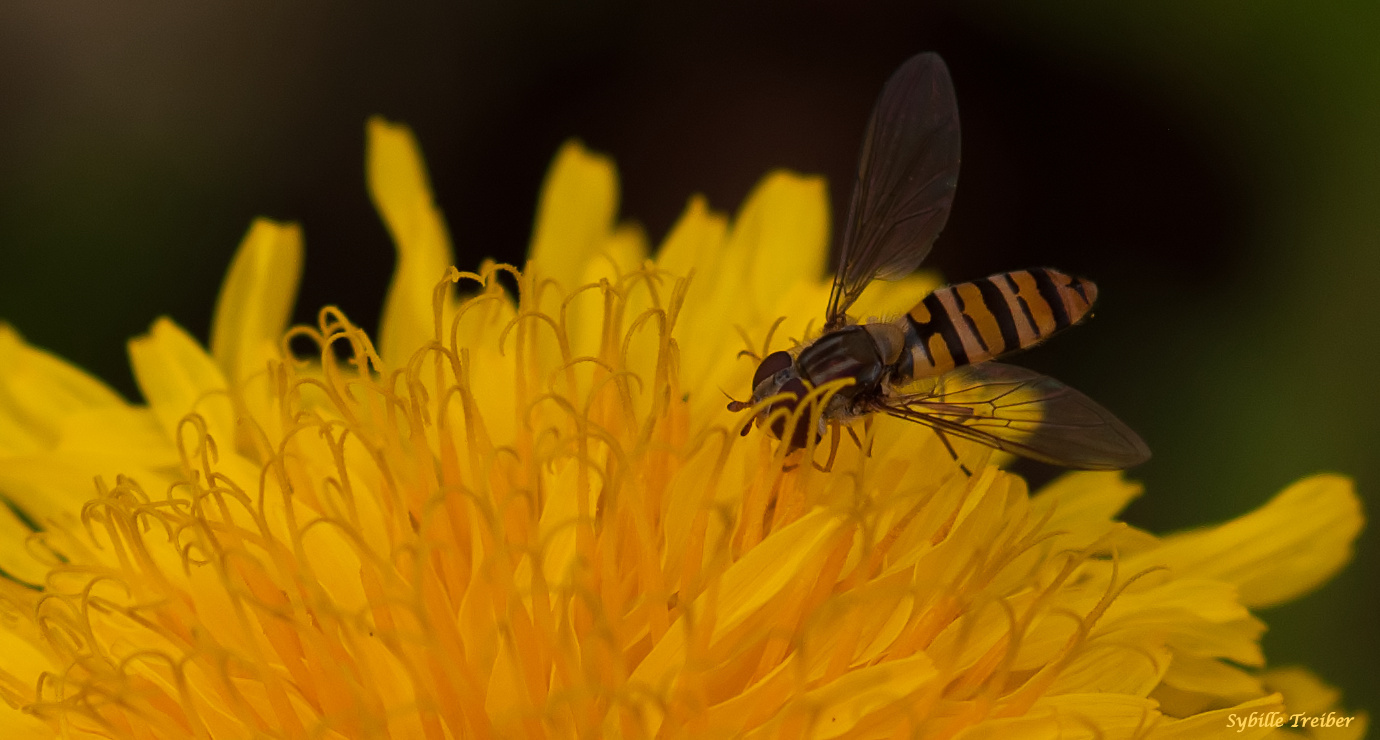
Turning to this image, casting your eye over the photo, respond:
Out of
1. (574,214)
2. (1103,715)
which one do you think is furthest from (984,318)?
(574,214)

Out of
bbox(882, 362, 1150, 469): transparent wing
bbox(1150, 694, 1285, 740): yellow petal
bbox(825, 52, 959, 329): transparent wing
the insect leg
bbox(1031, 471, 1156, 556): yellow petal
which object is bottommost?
bbox(1150, 694, 1285, 740): yellow petal

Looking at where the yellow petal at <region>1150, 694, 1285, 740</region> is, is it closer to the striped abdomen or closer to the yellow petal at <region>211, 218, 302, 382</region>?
the striped abdomen

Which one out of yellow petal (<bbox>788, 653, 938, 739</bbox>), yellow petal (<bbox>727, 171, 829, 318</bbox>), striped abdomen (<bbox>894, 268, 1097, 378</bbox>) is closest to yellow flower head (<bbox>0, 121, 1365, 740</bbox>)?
yellow petal (<bbox>788, 653, 938, 739</bbox>)

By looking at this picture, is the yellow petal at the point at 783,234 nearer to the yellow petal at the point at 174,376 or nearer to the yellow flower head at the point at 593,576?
the yellow flower head at the point at 593,576

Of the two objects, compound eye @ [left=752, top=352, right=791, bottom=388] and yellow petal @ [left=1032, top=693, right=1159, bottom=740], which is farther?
compound eye @ [left=752, top=352, right=791, bottom=388]

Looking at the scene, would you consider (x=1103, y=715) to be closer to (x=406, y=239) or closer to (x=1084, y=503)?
(x=1084, y=503)

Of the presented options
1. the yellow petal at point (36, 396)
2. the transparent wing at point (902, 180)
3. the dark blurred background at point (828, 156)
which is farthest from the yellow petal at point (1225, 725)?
the yellow petal at point (36, 396)
